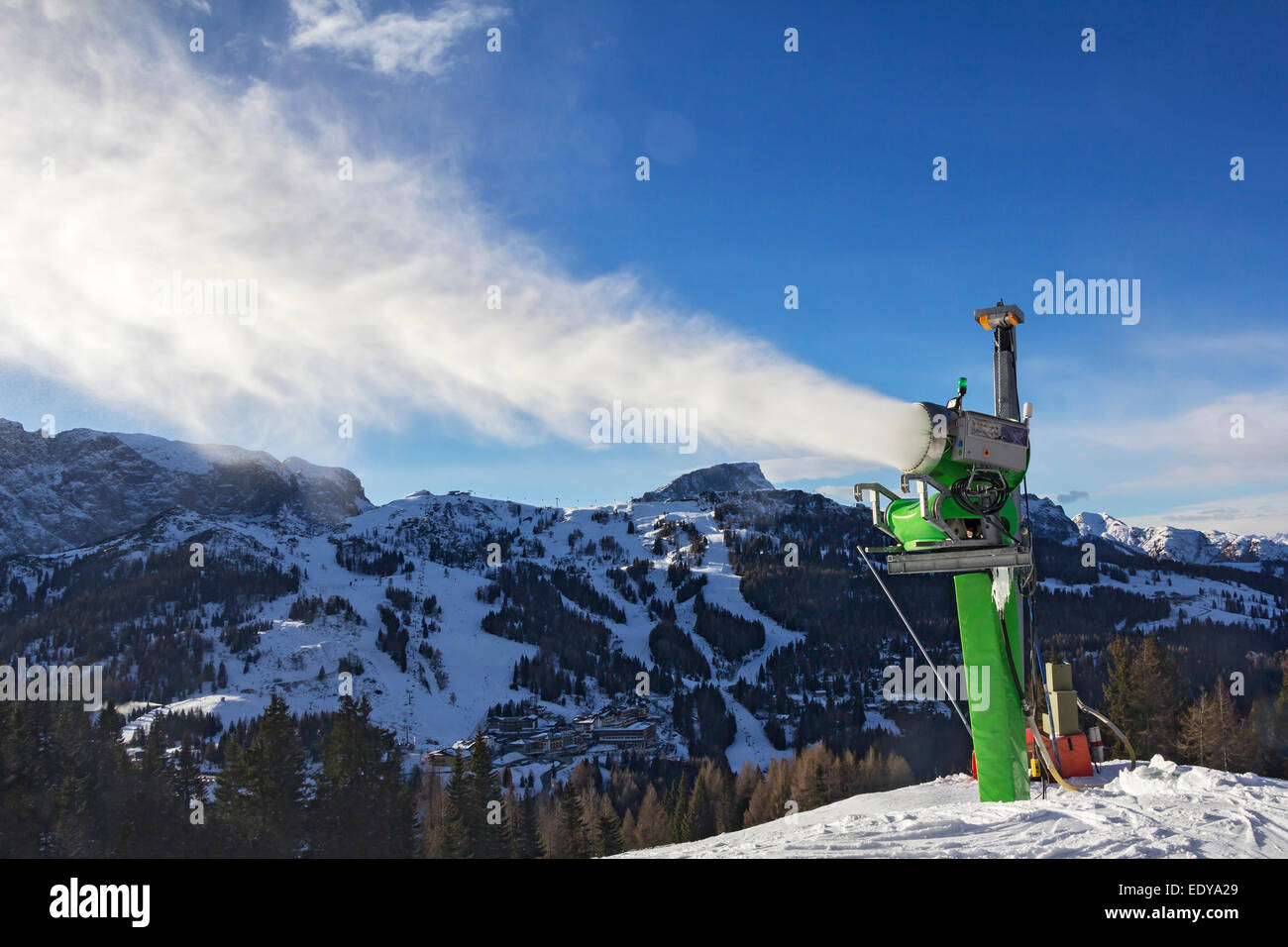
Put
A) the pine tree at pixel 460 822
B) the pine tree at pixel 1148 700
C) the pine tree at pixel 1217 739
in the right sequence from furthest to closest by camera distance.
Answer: the pine tree at pixel 1148 700, the pine tree at pixel 1217 739, the pine tree at pixel 460 822

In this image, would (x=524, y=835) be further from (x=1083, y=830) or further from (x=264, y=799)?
(x=1083, y=830)

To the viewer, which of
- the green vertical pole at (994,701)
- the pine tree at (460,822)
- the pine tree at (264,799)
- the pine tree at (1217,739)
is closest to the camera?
the green vertical pole at (994,701)

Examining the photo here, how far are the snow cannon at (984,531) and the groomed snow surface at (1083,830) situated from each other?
2442 millimetres

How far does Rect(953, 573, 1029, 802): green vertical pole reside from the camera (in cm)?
1731

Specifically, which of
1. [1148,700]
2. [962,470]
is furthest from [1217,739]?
[962,470]

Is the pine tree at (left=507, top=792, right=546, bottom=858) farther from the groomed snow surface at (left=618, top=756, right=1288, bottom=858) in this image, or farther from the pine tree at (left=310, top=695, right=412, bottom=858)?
the groomed snow surface at (left=618, top=756, right=1288, bottom=858)

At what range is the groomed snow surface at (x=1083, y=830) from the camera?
9969mm

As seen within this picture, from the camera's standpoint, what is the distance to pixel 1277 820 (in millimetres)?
11828

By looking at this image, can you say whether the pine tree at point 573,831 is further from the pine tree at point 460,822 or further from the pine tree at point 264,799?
the pine tree at point 264,799

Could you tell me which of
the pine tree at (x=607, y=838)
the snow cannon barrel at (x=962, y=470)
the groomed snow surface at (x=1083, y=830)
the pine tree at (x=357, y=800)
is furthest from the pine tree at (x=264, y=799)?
the snow cannon barrel at (x=962, y=470)

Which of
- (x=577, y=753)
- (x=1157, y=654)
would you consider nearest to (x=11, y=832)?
(x=1157, y=654)

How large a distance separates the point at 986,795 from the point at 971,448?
8.83 m

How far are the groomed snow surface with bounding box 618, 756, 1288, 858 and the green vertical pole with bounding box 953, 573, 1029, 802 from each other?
197 centimetres
